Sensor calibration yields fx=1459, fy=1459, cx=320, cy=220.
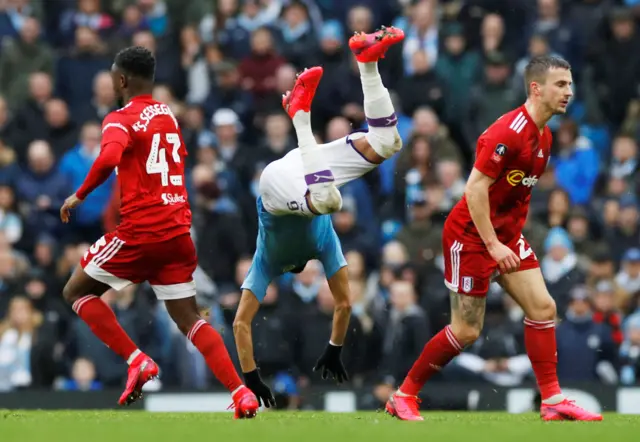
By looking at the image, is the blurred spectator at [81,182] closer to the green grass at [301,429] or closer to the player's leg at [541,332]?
the green grass at [301,429]

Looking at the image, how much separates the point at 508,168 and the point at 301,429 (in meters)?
2.49

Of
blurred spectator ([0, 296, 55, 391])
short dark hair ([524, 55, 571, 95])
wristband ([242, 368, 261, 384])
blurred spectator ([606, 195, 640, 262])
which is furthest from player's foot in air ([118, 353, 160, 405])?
blurred spectator ([606, 195, 640, 262])

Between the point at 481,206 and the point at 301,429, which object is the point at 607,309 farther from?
the point at 301,429

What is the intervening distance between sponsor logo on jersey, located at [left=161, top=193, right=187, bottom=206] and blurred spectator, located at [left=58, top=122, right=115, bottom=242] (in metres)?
5.88

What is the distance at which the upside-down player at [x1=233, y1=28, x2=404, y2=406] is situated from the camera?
10523 millimetres

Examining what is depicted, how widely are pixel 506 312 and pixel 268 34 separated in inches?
194

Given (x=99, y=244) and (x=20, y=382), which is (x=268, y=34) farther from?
(x=99, y=244)

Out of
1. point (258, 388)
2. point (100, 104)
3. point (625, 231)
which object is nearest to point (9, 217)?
point (100, 104)

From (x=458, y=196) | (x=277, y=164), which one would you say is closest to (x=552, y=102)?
(x=277, y=164)

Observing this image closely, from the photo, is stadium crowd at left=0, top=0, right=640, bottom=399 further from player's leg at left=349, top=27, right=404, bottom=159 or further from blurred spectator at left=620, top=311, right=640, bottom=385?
player's leg at left=349, top=27, right=404, bottom=159

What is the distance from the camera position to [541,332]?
10523 mm

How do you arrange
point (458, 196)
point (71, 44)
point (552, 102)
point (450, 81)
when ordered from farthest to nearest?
point (71, 44), point (450, 81), point (458, 196), point (552, 102)

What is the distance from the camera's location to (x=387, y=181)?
A: 644 inches

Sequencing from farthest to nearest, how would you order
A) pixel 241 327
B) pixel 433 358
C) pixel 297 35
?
pixel 297 35 < pixel 241 327 < pixel 433 358
